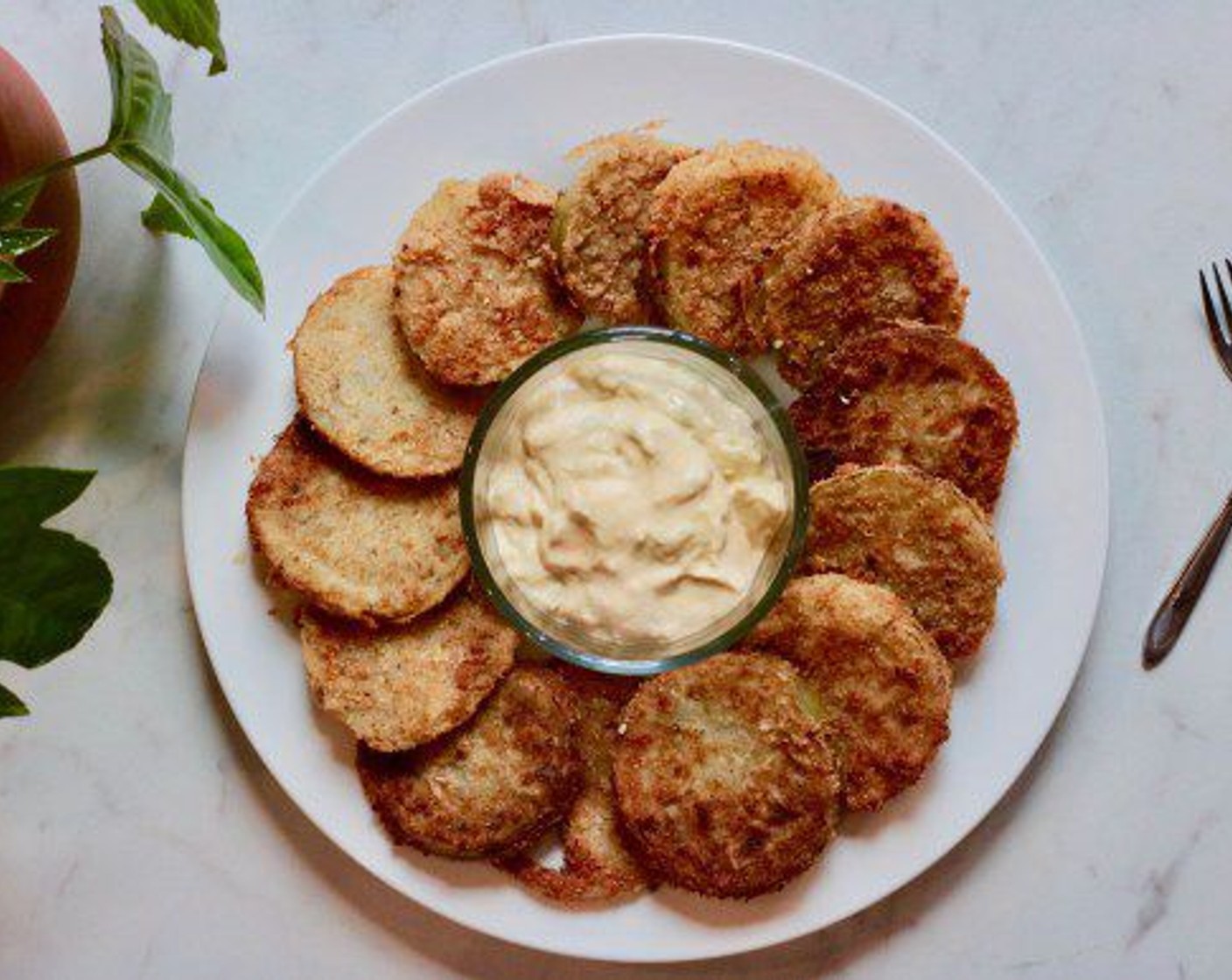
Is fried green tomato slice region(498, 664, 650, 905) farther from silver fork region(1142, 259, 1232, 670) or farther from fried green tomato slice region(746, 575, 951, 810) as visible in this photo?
silver fork region(1142, 259, 1232, 670)

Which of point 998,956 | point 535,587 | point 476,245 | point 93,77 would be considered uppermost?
point 93,77

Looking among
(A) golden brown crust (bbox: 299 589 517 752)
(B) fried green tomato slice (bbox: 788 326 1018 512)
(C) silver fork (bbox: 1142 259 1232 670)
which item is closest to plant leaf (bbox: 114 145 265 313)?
(A) golden brown crust (bbox: 299 589 517 752)

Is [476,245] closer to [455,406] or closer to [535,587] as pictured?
[455,406]

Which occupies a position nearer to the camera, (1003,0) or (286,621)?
(286,621)

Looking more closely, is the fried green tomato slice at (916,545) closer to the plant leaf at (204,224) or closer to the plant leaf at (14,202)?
the plant leaf at (204,224)

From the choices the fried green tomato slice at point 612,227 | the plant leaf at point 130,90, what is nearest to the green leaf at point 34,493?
the plant leaf at point 130,90

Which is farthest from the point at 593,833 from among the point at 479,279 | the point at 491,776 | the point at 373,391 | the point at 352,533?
the point at 479,279

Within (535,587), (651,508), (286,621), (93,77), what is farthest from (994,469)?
(93,77)
